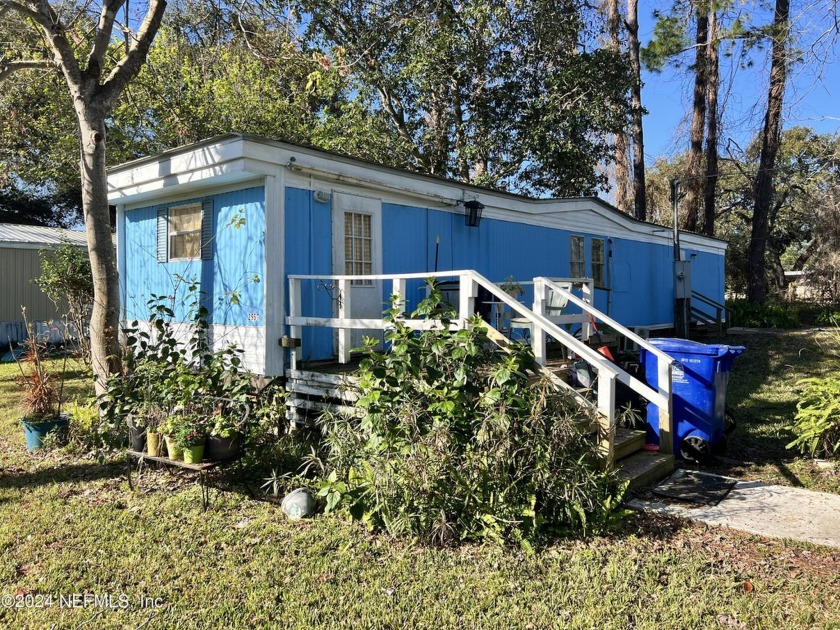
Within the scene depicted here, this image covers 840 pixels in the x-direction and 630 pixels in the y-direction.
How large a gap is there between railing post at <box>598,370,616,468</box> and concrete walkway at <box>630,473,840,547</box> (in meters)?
0.38

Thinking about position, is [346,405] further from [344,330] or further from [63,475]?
[63,475]

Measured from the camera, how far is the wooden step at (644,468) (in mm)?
4402

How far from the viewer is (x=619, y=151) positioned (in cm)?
1741

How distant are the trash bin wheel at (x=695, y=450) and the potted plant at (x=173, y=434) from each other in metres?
4.08

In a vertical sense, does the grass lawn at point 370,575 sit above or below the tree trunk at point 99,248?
below

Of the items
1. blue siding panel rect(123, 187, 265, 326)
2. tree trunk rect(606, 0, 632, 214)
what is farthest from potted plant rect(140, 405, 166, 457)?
tree trunk rect(606, 0, 632, 214)

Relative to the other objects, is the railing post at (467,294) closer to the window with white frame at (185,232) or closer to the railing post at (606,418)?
the railing post at (606,418)

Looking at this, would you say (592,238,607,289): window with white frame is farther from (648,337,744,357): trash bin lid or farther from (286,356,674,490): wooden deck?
(648,337,744,357): trash bin lid

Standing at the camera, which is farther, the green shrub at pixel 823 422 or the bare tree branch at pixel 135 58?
the bare tree branch at pixel 135 58

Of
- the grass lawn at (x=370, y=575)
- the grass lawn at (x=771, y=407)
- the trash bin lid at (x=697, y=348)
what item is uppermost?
the trash bin lid at (x=697, y=348)

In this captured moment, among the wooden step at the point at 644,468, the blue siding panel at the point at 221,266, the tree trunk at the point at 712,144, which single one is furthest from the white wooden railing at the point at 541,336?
the tree trunk at the point at 712,144

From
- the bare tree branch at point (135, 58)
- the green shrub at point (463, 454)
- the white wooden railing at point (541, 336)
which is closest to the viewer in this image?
the green shrub at point (463, 454)

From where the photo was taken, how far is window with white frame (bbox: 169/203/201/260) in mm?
6836

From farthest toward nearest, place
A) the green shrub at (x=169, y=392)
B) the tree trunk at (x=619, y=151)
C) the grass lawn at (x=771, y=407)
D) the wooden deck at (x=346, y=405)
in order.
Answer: the tree trunk at (x=619, y=151) → the grass lawn at (x=771, y=407) → the green shrub at (x=169, y=392) → the wooden deck at (x=346, y=405)
